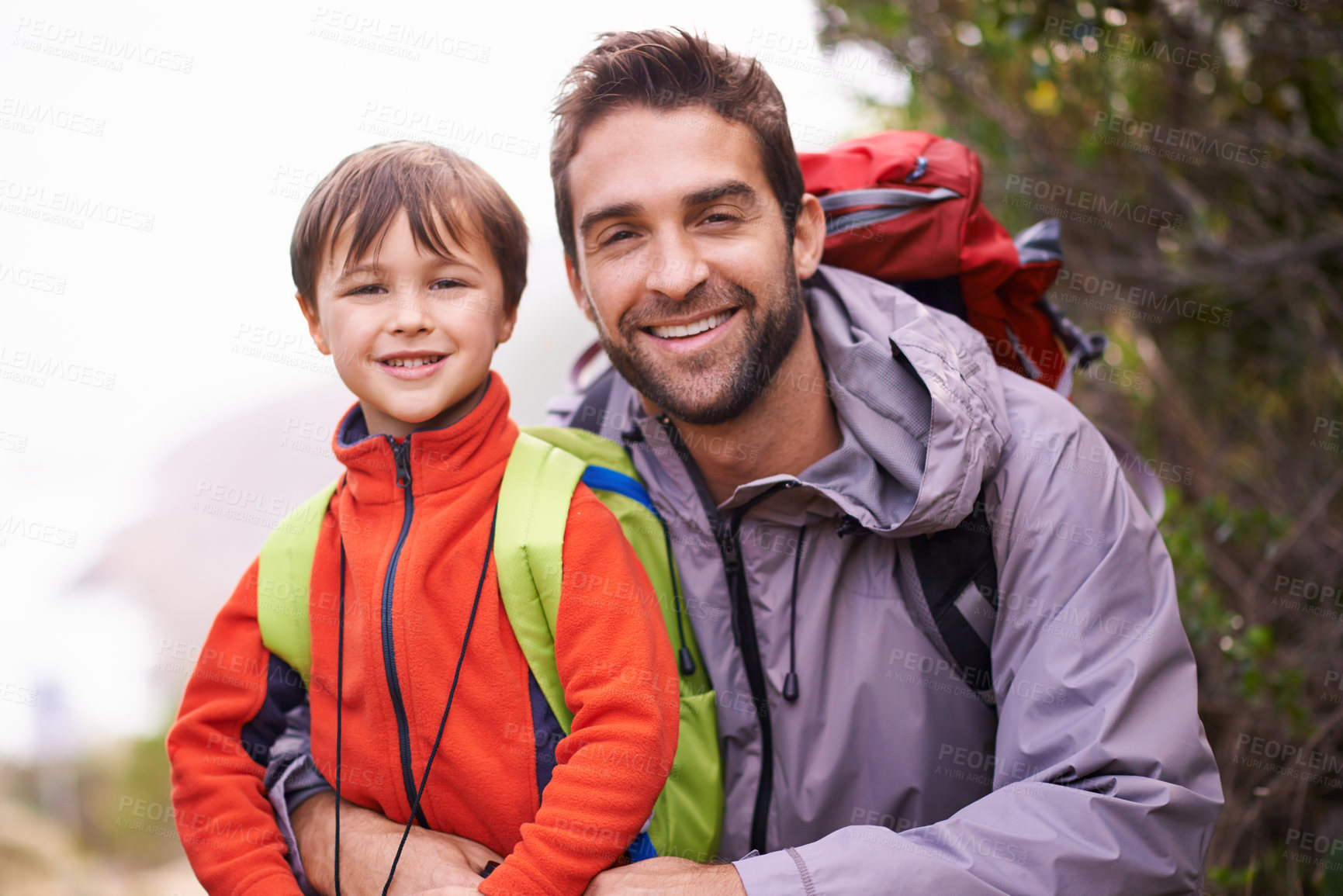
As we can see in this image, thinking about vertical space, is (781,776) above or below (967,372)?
below

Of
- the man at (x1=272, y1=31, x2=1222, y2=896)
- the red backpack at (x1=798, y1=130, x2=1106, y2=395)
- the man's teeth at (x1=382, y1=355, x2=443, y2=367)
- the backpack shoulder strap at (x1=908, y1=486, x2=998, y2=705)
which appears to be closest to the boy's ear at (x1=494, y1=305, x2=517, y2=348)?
the man's teeth at (x1=382, y1=355, x2=443, y2=367)

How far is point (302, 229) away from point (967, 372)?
4.83 ft

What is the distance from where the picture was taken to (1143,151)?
13.1 ft

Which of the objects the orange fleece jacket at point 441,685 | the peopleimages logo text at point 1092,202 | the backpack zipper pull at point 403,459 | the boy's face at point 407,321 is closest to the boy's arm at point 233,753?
the orange fleece jacket at point 441,685

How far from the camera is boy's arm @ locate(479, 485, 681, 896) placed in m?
1.60

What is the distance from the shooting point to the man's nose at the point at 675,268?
209 cm

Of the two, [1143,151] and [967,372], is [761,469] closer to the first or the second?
[967,372]

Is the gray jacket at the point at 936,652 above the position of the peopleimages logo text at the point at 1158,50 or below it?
below

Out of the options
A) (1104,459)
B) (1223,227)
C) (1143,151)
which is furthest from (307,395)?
(1223,227)

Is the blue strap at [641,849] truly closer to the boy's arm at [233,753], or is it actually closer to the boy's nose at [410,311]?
the boy's arm at [233,753]

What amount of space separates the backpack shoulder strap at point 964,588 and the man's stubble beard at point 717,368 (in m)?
0.54

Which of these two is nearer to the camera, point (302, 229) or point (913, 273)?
point (302, 229)

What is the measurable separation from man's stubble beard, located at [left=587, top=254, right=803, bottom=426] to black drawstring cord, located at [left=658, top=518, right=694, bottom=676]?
291 millimetres

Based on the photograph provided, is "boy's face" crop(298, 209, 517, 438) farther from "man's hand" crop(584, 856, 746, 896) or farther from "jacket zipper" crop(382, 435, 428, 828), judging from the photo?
"man's hand" crop(584, 856, 746, 896)
